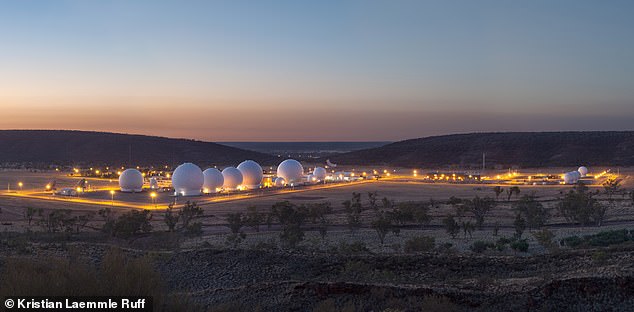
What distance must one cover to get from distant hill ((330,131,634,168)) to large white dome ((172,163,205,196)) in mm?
69957

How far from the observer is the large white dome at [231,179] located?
55562mm

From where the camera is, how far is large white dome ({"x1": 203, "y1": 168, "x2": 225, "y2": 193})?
53.2 metres

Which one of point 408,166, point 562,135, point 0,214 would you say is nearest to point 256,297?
point 0,214

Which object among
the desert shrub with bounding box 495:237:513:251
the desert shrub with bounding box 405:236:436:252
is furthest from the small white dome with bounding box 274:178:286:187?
the desert shrub with bounding box 405:236:436:252

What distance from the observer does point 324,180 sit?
226 ft

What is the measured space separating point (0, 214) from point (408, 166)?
8674 cm

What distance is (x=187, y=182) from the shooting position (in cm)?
5125

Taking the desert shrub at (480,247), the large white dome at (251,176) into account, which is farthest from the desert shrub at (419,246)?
the large white dome at (251,176)

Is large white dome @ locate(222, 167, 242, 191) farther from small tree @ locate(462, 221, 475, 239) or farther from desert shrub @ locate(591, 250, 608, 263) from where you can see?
desert shrub @ locate(591, 250, 608, 263)

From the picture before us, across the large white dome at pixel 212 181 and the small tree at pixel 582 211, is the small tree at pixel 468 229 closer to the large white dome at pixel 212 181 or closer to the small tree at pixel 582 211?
the small tree at pixel 582 211

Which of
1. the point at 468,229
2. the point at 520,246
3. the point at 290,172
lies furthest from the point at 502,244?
the point at 290,172

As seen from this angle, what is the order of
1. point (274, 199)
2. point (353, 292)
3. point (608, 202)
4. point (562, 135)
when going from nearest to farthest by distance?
1. point (353, 292)
2. point (608, 202)
3. point (274, 199)
4. point (562, 135)

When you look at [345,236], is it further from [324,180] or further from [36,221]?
[324,180]

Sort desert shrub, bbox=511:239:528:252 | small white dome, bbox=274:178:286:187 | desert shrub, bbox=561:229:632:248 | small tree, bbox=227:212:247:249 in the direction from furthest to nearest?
small white dome, bbox=274:178:286:187 → small tree, bbox=227:212:247:249 → desert shrub, bbox=561:229:632:248 → desert shrub, bbox=511:239:528:252
